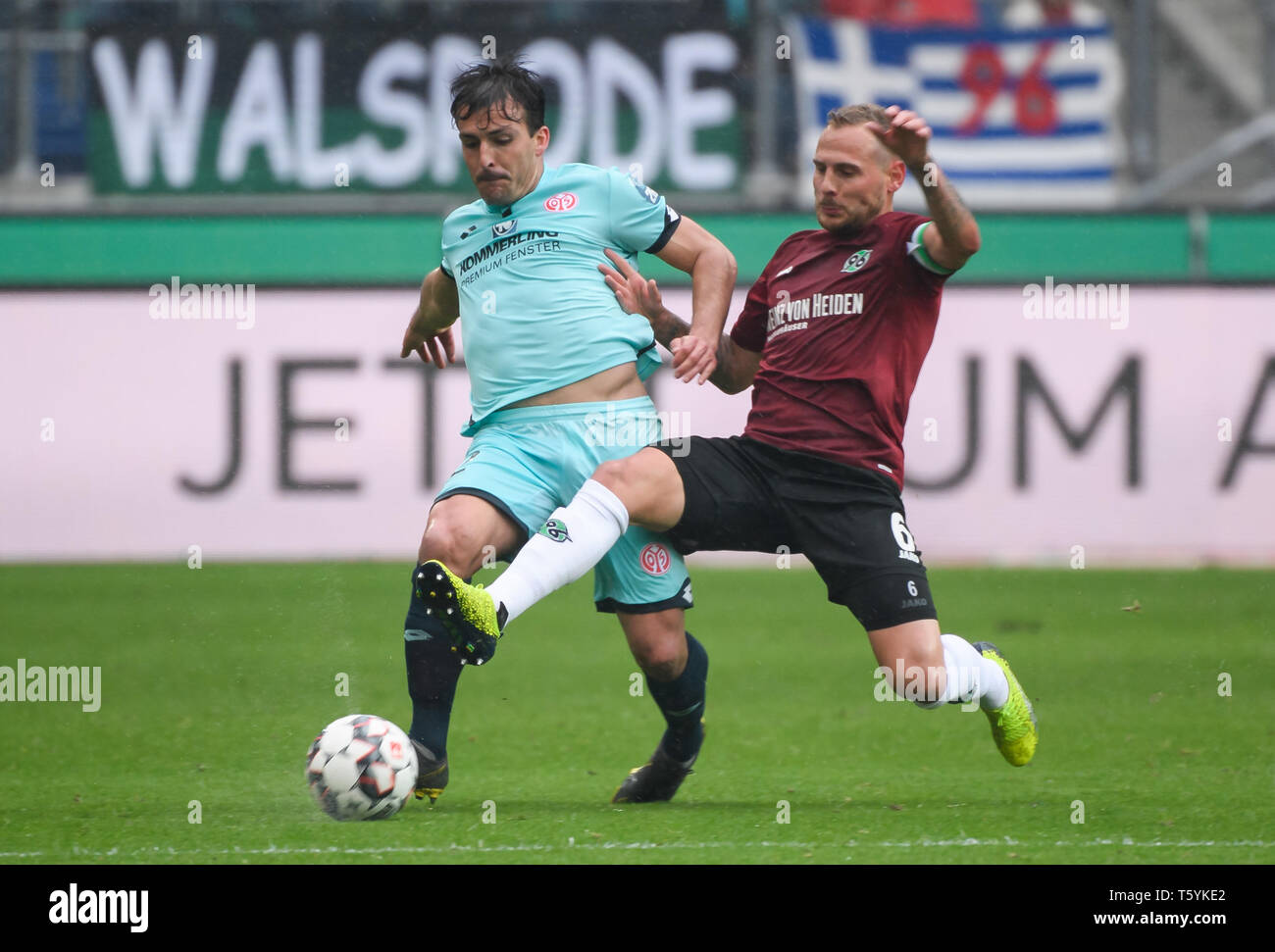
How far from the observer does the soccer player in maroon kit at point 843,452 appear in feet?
15.5

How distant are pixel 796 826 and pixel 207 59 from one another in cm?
862

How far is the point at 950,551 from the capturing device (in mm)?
10945

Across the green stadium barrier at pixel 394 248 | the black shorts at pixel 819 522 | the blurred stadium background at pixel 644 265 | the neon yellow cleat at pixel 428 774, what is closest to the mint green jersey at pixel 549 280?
the black shorts at pixel 819 522

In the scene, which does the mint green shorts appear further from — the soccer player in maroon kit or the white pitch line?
the white pitch line

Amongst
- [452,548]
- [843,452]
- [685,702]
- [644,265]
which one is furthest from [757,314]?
[644,265]

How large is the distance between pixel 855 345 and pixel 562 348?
753 millimetres

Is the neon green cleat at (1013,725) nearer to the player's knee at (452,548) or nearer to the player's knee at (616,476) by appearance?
the player's knee at (616,476)

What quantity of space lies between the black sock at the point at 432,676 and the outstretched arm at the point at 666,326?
0.92 metres

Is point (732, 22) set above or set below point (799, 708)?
above

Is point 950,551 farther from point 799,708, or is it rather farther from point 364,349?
point 799,708

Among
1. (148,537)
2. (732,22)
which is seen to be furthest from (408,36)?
(148,537)

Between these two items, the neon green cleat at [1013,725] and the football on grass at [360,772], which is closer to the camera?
the football on grass at [360,772]
